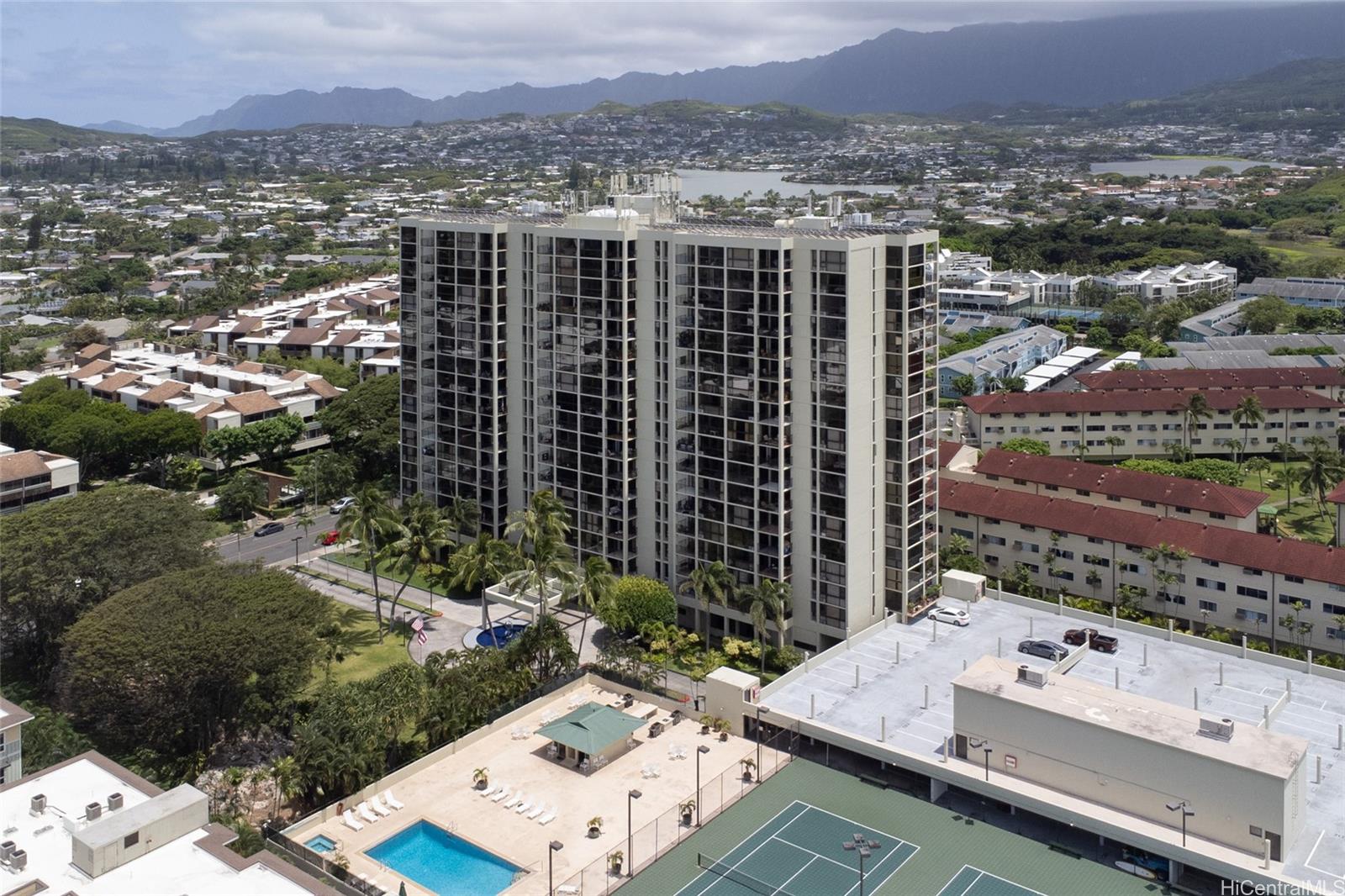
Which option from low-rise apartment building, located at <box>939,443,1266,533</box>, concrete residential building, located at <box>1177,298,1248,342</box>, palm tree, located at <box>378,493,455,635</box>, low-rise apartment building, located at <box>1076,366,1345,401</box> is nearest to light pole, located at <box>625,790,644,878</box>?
palm tree, located at <box>378,493,455,635</box>

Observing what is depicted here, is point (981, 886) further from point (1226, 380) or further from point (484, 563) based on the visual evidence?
point (1226, 380)

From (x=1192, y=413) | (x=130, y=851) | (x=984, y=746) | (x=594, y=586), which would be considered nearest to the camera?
(x=130, y=851)

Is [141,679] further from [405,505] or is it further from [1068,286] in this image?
[1068,286]

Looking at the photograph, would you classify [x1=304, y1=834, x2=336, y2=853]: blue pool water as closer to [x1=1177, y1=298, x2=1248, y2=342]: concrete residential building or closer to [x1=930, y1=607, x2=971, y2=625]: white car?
[x1=930, y1=607, x2=971, y2=625]: white car

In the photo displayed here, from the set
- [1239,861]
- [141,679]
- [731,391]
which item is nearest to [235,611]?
[141,679]

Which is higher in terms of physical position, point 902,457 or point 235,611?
point 902,457

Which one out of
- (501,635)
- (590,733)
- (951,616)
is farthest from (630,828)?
(951,616)
